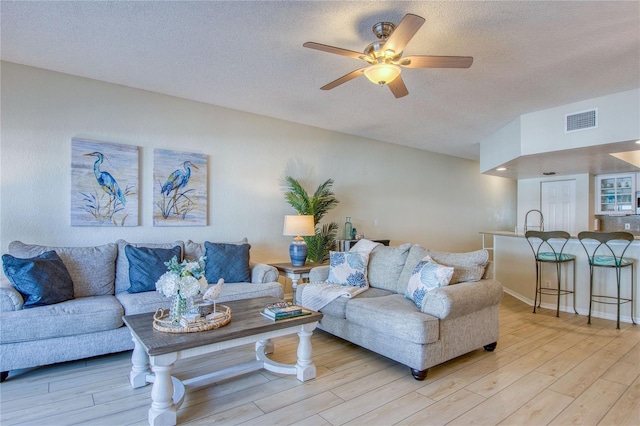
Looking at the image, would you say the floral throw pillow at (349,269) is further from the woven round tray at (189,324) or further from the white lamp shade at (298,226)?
the woven round tray at (189,324)

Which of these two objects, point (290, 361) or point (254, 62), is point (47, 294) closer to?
point (290, 361)

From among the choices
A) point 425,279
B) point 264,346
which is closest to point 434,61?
point 425,279

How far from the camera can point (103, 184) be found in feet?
12.0

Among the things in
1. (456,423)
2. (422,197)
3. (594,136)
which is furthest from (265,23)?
(422,197)

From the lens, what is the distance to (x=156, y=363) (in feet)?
6.43

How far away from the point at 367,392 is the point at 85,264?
2736mm

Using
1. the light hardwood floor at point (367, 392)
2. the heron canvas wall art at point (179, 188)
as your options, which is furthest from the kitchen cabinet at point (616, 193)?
the heron canvas wall art at point (179, 188)

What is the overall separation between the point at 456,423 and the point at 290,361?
1.37m

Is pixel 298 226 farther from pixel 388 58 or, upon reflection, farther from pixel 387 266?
pixel 388 58

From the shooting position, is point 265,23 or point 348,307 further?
point 348,307

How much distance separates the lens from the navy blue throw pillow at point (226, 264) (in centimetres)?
374

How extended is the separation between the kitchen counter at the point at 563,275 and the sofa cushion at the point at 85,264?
16.9ft

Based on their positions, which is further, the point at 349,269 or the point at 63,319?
the point at 349,269

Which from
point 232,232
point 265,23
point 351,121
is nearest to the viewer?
point 265,23
